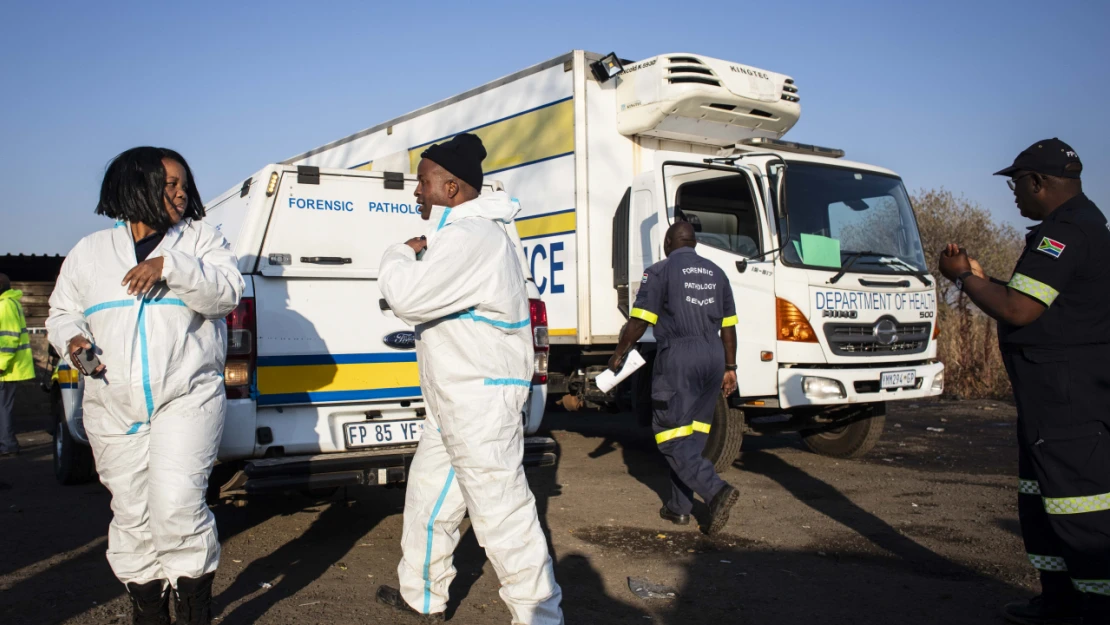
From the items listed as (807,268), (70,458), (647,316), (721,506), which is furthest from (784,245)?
(70,458)

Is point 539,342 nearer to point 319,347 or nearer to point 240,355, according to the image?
point 319,347

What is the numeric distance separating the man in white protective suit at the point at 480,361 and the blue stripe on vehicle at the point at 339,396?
1.57 metres

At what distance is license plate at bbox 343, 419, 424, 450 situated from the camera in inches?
202

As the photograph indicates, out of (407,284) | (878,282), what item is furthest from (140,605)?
(878,282)

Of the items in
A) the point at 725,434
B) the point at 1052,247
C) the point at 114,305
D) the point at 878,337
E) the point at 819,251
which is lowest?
the point at 725,434

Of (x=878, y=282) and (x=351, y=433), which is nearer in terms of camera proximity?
(x=351, y=433)

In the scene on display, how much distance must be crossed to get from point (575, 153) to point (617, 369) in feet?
8.62

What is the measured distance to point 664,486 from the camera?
735 centimetres

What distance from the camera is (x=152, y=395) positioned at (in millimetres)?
3375

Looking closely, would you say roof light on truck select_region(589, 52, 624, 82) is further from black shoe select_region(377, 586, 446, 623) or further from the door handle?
black shoe select_region(377, 586, 446, 623)

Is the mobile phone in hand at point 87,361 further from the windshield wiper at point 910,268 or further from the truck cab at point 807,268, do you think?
the windshield wiper at point 910,268

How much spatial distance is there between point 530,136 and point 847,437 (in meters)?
4.03

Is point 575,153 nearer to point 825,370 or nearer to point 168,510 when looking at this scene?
point 825,370

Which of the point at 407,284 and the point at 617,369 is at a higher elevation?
the point at 407,284
